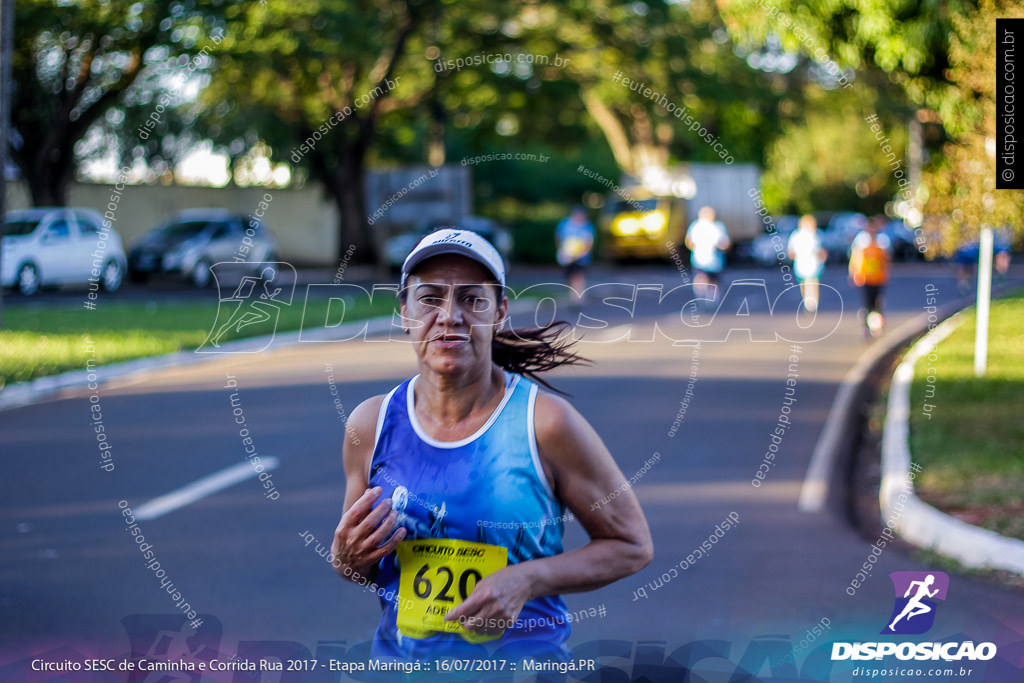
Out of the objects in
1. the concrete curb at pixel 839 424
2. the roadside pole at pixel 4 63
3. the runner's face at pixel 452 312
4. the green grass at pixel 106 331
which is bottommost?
the concrete curb at pixel 839 424

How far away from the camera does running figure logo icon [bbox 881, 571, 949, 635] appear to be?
18.5 ft

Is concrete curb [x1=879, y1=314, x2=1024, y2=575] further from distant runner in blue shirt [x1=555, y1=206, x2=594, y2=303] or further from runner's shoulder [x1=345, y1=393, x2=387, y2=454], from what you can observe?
distant runner in blue shirt [x1=555, y1=206, x2=594, y2=303]

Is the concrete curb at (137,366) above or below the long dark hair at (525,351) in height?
below

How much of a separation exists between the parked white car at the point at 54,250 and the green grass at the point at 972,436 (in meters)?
15.7

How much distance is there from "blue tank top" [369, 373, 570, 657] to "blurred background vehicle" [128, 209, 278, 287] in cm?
2562

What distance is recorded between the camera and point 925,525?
7520mm

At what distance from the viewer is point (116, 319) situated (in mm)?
19500

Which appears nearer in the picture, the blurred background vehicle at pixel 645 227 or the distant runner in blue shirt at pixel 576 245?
the distant runner in blue shirt at pixel 576 245

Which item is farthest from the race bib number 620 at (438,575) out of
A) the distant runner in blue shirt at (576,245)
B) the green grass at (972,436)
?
the distant runner in blue shirt at (576,245)

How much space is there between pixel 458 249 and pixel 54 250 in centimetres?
2364

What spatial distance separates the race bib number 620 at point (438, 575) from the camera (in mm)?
2893

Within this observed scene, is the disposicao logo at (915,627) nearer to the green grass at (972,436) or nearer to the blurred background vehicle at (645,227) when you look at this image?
the green grass at (972,436)

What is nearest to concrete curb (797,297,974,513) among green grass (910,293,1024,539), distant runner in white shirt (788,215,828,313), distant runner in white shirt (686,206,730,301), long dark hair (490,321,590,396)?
green grass (910,293,1024,539)

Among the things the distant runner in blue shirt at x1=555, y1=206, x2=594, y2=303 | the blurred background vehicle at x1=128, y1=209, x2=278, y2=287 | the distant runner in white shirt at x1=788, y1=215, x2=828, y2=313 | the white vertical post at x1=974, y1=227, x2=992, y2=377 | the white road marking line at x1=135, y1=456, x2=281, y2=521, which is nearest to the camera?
the white road marking line at x1=135, y1=456, x2=281, y2=521
